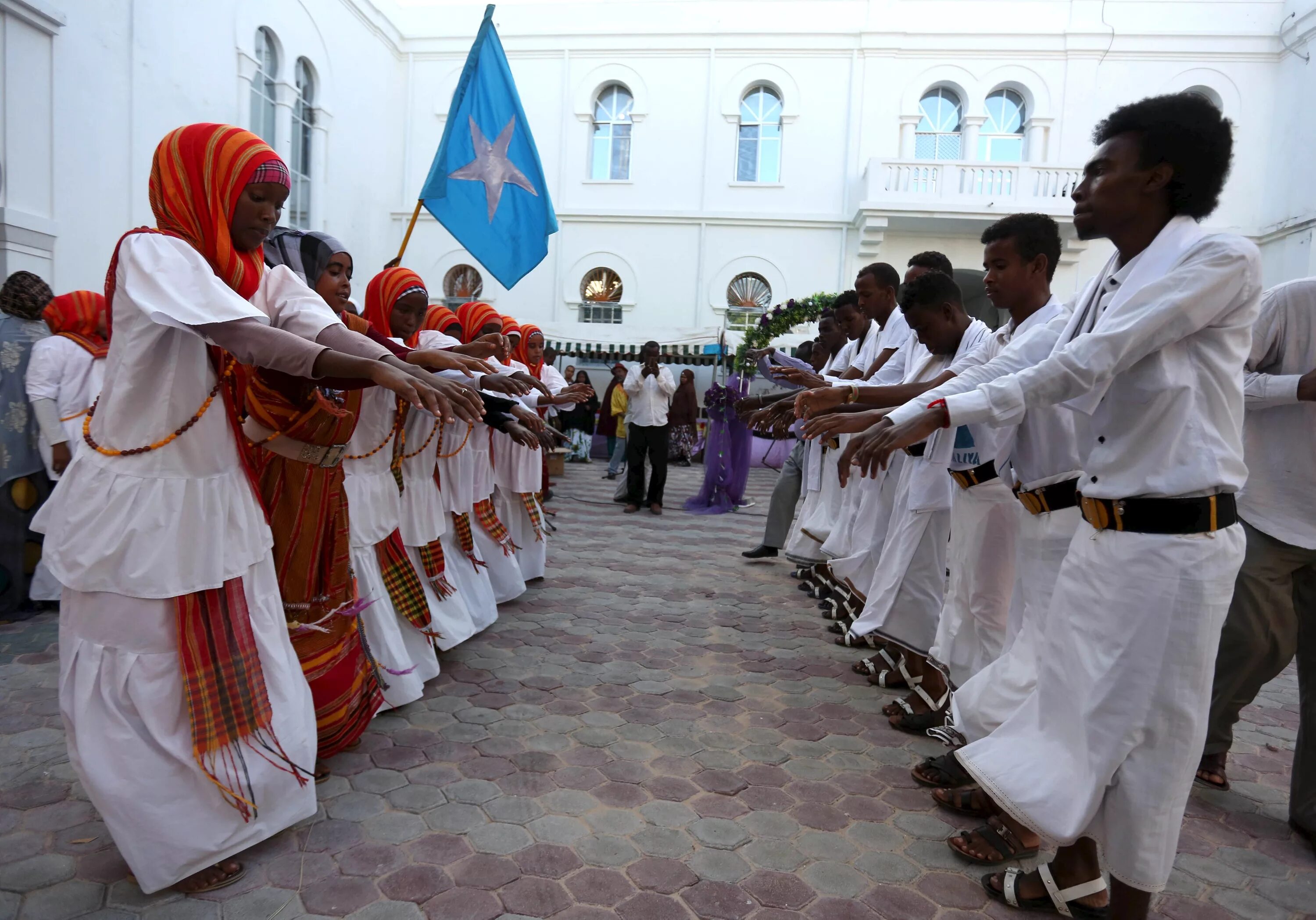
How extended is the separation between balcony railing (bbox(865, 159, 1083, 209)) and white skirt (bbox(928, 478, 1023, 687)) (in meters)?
15.5

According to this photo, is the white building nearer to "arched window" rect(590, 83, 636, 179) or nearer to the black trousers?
"arched window" rect(590, 83, 636, 179)

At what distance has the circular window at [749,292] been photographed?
18719mm

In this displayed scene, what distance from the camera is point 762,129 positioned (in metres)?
18.8

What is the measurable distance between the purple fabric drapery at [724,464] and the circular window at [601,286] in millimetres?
9887

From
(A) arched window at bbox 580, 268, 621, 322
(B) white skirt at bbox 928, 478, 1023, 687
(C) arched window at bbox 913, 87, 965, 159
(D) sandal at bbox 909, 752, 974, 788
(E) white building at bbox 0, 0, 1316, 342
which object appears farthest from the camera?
(A) arched window at bbox 580, 268, 621, 322

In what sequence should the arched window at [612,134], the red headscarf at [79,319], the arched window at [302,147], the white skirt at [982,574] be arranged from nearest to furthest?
1. the white skirt at [982,574]
2. the red headscarf at [79,319]
3. the arched window at [302,147]
4. the arched window at [612,134]

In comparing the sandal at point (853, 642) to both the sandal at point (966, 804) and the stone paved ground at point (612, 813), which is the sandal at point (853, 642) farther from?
the sandal at point (966, 804)

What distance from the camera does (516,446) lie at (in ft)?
18.0

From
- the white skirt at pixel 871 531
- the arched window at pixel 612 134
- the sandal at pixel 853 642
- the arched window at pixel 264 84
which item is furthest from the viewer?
the arched window at pixel 612 134

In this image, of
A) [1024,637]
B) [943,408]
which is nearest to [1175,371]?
[943,408]

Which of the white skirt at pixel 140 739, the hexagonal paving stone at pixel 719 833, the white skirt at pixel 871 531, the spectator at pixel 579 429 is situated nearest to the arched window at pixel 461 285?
the spectator at pixel 579 429

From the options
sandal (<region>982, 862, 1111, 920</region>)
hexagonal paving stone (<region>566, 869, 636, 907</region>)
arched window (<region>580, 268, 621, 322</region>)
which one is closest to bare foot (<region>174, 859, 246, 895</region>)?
hexagonal paving stone (<region>566, 869, 636, 907</region>)

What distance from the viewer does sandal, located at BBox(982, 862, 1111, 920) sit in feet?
7.42

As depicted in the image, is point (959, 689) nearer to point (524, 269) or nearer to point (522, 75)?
point (524, 269)
